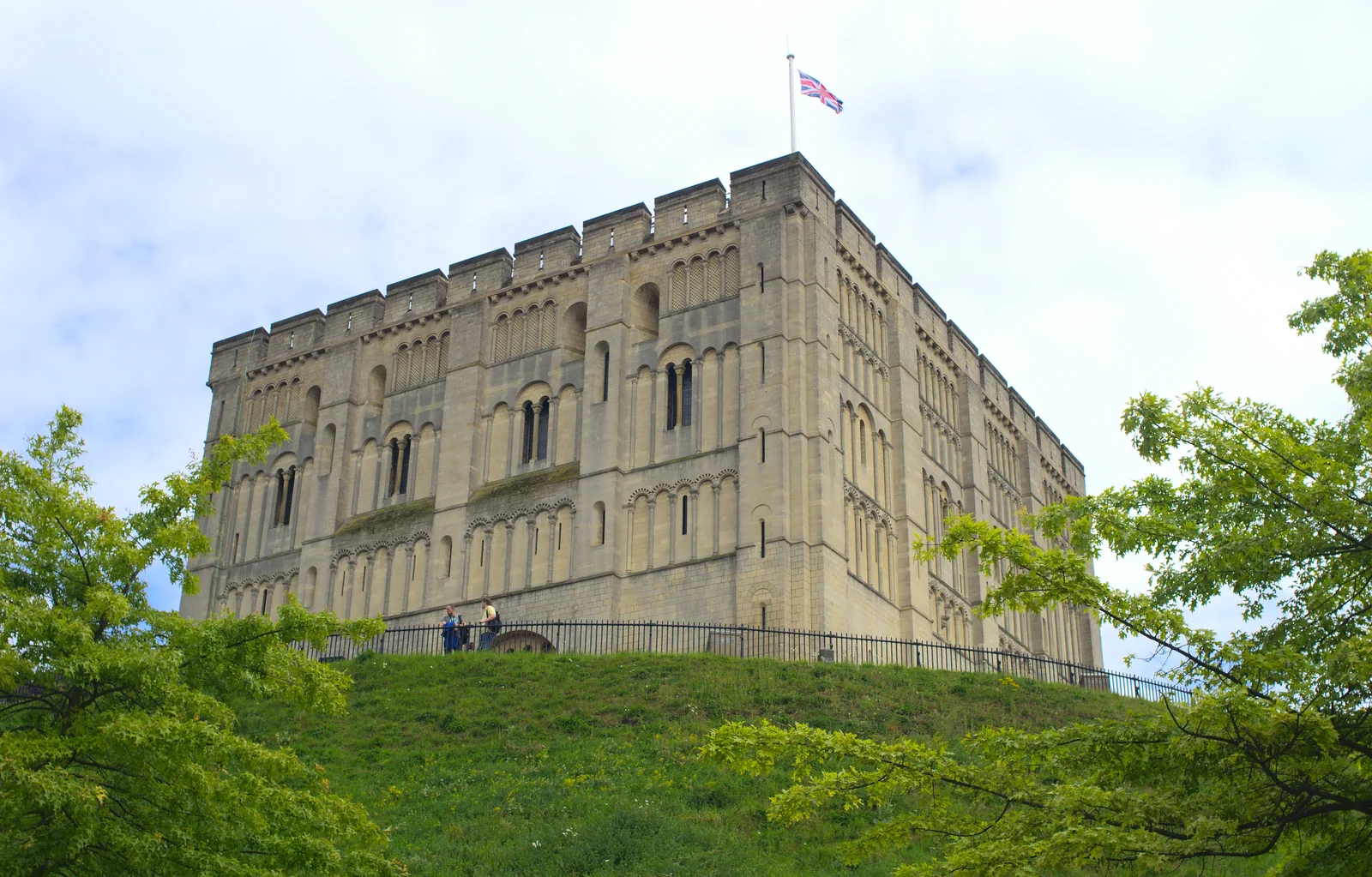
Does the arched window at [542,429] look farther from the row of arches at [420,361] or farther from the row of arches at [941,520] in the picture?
the row of arches at [941,520]

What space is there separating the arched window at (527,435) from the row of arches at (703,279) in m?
5.23

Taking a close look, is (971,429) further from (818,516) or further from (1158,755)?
(1158,755)

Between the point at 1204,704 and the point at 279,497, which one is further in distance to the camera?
the point at 279,497

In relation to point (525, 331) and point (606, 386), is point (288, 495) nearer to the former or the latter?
point (525, 331)

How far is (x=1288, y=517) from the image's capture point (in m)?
13.1

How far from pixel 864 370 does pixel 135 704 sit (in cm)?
3150

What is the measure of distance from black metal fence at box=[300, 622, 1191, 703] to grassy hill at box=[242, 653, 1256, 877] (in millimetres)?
2932

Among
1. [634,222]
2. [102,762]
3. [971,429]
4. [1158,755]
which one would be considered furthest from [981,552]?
[971,429]

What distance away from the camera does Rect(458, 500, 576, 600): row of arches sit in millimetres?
42469

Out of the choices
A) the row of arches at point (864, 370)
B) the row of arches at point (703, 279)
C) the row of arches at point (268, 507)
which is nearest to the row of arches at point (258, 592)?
the row of arches at point (268, 507)

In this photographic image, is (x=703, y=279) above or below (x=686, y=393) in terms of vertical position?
above

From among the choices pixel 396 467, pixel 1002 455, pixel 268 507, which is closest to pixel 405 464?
pixel 396 467

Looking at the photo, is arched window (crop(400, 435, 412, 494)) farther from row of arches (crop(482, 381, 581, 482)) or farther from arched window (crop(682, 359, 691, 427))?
arched window (crop(682, 359, 691, 427))

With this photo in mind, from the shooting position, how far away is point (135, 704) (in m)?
15.2
